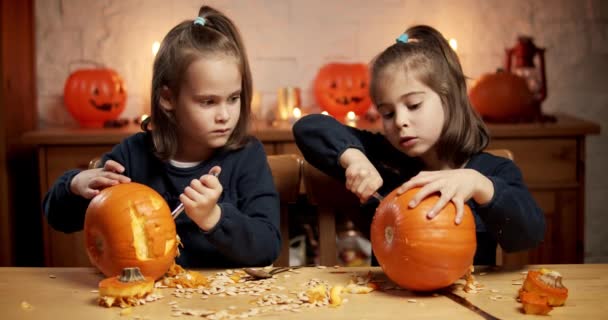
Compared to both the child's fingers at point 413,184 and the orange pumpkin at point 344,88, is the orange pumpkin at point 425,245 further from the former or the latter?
the orange pumpkin at point 344,88

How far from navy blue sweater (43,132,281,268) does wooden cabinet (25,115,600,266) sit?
3.28ft

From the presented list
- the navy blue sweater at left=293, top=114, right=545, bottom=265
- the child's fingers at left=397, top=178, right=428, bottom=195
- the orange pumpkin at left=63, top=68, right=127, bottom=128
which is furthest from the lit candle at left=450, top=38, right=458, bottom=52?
the child's fingers at left=397, top=178, right=428, bottom=195

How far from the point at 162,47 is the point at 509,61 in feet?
5.69

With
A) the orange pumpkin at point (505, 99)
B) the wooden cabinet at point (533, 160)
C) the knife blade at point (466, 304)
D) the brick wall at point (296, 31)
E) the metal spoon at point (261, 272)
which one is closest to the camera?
the knife blade at point (466, 304)

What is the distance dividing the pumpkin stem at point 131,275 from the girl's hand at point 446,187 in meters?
0.39

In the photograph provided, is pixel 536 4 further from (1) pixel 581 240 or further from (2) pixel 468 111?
(2) pixel 468 111

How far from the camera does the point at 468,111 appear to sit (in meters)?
1.56

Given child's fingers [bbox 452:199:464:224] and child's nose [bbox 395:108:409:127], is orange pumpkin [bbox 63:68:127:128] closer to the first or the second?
child's nose [bbox 395:108:409:127]

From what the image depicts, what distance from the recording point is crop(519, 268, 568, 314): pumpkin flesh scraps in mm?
1076

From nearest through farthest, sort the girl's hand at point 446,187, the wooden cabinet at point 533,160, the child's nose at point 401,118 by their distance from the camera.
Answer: the girl's hand at point 446,187 → the child's nose at point 401,118 → the wooden cabinet at point 533,160

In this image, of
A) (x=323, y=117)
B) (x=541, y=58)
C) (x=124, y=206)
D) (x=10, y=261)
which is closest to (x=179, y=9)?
(x=10, y=261)

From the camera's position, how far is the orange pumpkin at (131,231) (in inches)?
47.7

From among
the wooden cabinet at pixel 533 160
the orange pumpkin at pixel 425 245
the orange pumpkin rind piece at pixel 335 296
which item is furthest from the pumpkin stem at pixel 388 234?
the wooden cabinet at pixel 533 160

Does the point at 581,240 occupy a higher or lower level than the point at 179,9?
lower
